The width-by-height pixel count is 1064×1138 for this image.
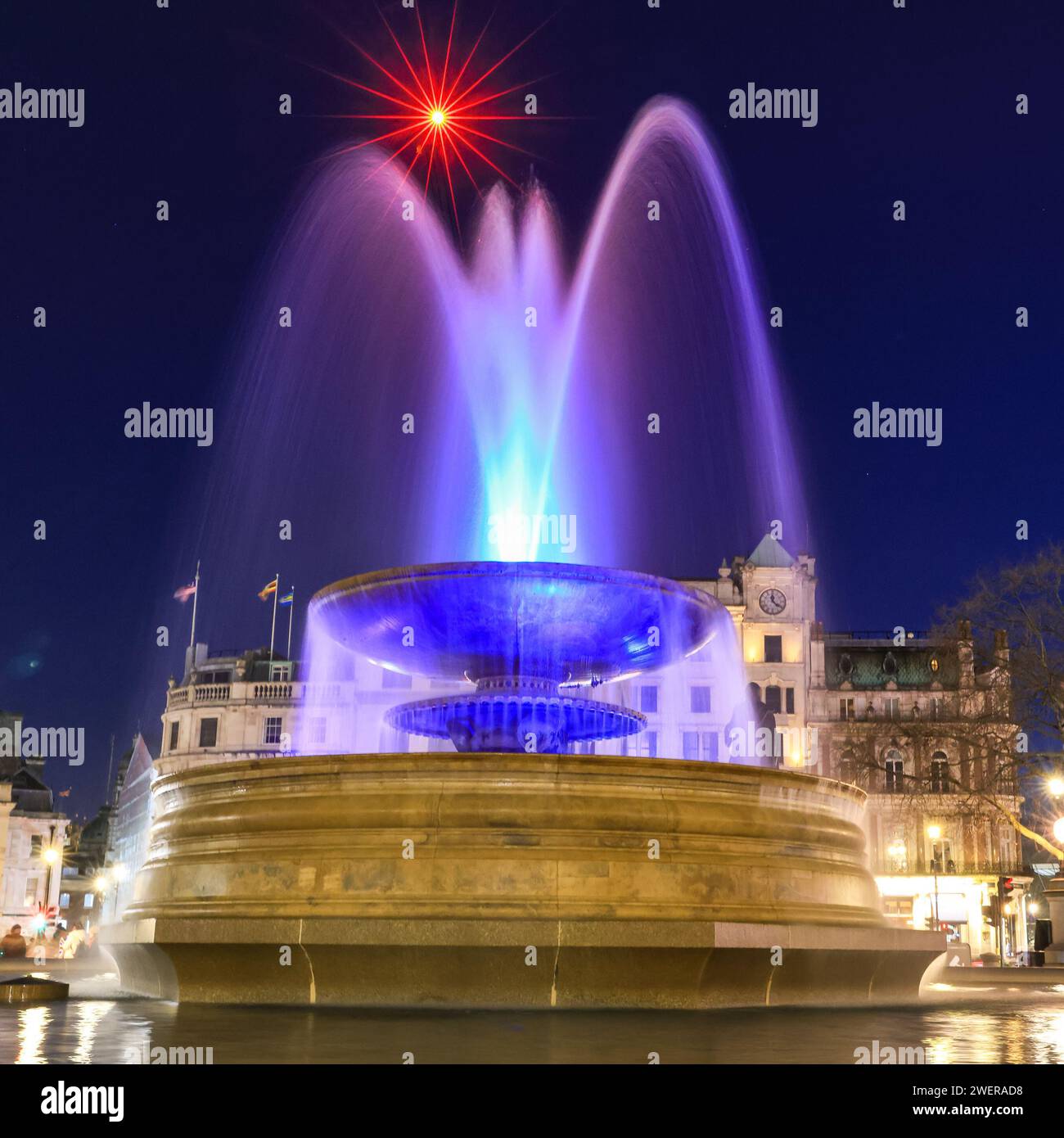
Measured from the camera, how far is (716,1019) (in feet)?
30.7

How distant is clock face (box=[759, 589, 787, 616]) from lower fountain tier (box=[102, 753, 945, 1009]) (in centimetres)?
5062

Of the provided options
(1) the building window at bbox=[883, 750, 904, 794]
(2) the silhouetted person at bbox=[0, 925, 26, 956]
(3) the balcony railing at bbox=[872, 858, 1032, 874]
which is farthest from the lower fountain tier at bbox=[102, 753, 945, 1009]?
(1) the building window at bbox=[883, 750, 904, 794]

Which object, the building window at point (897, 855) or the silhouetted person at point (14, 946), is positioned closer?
the silhouetted person at point (14, 946)

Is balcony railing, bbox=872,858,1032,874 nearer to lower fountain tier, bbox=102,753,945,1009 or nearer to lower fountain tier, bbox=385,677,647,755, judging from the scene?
lower fountain tier, bbox=385,677,647,755

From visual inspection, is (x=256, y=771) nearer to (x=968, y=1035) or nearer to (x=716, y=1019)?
(x=716, y=1019)

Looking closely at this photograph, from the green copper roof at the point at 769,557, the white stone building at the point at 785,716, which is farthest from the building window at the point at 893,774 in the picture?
the green copper roof at the point at 769,557

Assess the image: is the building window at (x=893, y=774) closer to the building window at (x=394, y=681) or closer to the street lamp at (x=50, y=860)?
the building window at (x=394, y=681)

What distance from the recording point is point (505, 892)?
36.1 ft

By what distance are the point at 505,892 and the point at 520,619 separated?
5.55 metres

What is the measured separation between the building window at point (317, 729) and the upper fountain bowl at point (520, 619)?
4163cm

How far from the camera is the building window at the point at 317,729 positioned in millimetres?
59500

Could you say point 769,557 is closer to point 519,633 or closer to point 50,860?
point 50,860

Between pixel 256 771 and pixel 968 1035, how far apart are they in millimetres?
6715
